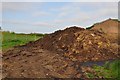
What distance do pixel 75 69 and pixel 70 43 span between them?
14.6ft

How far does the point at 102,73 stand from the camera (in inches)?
595

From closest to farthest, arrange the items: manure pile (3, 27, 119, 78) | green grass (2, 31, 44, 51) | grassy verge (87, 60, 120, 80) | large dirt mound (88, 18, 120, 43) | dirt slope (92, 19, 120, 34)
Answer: grassy verge (87, 60, 120, 80) < manure pile (3, 27, 119, 78) < large dirt mound (88, 18, 120, 43) < dirt slope (92, 19, 120, 34) < green grass (2, 31, 44, 51)

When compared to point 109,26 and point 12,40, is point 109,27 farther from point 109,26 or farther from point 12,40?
point 12,40

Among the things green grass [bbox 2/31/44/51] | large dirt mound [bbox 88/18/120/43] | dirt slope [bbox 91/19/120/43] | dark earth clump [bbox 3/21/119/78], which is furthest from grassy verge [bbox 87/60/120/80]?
green grass [bbox 2/31/44/51]

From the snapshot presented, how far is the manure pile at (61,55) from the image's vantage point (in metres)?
14.9

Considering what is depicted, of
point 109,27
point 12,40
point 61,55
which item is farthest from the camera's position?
point 12,40

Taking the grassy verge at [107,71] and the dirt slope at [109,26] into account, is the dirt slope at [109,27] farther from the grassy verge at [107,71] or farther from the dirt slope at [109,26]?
the grassy verge at [107,71]

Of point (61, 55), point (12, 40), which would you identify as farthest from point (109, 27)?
point (12, 40)

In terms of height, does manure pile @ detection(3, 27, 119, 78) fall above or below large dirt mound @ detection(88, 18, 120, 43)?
below

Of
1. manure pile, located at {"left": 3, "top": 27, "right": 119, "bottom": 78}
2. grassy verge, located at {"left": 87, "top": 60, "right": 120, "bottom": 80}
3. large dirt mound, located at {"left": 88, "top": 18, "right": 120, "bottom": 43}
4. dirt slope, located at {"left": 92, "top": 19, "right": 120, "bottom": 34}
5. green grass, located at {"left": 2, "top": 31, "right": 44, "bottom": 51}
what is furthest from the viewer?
green grass, located at {"left": 2, "top": 31, "right": 44, "bottom": 51}

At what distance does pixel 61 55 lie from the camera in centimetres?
1869

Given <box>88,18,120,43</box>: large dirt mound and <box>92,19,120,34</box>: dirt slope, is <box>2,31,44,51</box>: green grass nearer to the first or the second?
<box>88,18,120,43</box>: large dirt mound

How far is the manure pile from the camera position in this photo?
48.8ft

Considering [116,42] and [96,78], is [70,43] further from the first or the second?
[96,78]
